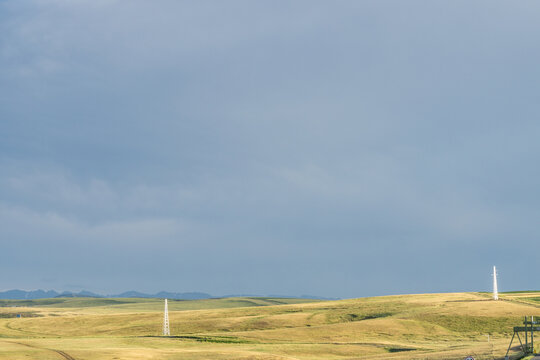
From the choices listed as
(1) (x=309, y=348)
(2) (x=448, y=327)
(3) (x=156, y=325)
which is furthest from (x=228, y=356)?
(3) (x=156, y=325)

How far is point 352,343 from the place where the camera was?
79.8 m

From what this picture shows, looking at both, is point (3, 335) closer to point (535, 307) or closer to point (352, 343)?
point (352, 343)

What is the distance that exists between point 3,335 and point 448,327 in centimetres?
7315

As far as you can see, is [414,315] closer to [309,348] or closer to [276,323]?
[276,323]

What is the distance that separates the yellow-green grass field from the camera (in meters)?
65.9

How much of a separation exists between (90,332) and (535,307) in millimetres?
78020

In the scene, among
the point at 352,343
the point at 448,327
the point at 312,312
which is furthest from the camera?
the point at 312,312

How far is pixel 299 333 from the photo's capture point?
90.6 metres

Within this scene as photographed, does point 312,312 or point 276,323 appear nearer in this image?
point 276,323

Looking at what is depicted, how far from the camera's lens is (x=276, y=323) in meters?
103

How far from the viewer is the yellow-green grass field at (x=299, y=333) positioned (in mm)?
65938

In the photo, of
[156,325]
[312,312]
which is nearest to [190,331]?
[156,325]

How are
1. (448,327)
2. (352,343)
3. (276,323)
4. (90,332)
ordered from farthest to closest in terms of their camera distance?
(90,332)
(276,323)
(448,327)
(352,343)

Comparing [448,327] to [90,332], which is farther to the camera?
[90,332]
